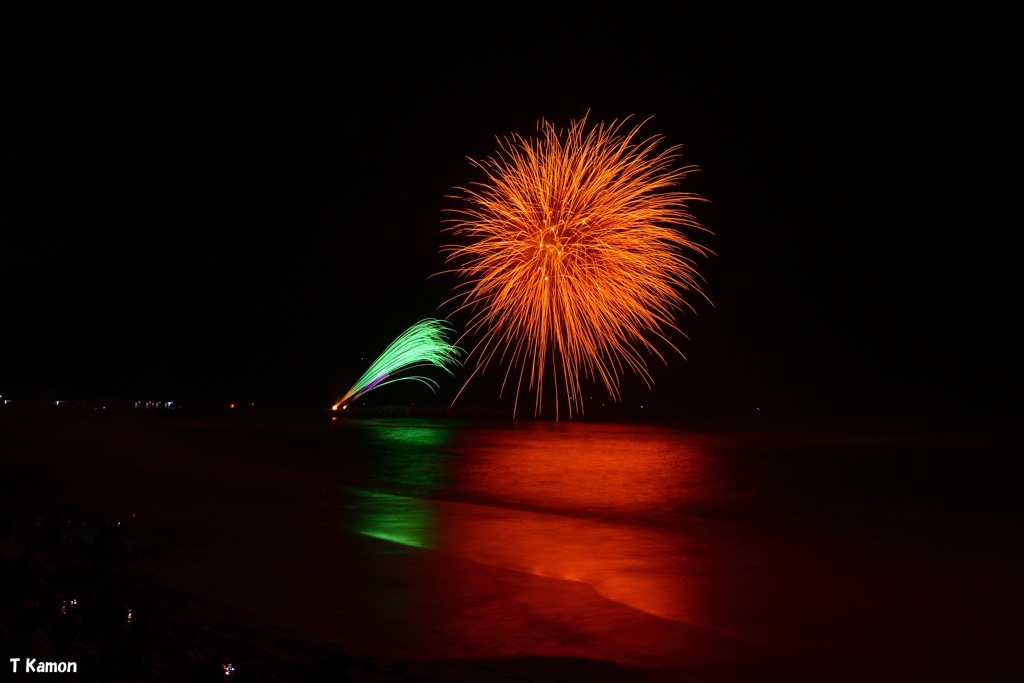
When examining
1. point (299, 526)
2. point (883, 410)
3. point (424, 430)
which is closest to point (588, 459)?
point (299, 526)

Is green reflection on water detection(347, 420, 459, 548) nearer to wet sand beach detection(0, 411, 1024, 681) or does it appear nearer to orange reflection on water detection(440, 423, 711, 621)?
wet sand beach detection(0, 411, 1024, 681)

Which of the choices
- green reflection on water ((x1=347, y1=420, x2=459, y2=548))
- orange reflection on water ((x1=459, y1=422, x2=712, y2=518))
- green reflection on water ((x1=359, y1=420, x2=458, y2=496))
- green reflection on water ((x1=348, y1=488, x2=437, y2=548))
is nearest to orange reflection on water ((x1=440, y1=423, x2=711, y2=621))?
orange reflection on water ((x1=459, y1=422, x2=712, y2=518))

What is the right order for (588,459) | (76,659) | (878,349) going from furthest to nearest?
(878,349), (588,459), (76,659)

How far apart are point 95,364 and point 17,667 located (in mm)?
100476

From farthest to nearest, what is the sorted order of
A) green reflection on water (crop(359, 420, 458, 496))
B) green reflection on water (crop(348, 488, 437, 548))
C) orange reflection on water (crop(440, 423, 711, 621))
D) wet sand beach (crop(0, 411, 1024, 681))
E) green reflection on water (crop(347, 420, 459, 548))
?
1. green reflection on water (crop(359, 420, 458, 496))
2. green reflection on water (crop(347, 420, 459, 548))
3. green reflection on water (crop(348, 488, 437, 548))
4. orange reflection on water (crop(440, 423, 711, 621))
5. wet sand beach (crop(0, 411, 1024, 681))

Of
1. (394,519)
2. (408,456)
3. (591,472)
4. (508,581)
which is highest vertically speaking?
(408,456)

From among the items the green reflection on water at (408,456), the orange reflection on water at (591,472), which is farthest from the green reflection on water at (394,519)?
the orange reflection on water at (591,472)

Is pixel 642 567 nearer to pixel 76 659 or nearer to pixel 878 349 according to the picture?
pixel 76 659

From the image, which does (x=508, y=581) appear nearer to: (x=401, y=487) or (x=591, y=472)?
(x=401, y=487)

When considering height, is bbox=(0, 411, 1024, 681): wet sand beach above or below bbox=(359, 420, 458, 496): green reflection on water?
below

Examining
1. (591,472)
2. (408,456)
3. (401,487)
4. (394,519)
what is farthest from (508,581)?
(408,456)

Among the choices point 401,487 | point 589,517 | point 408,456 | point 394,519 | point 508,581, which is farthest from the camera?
point 408,456

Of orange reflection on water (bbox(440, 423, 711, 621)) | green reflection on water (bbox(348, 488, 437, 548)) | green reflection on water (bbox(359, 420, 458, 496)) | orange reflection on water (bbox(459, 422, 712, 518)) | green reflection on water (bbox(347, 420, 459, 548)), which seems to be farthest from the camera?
green reflection on water (bbox(359, 420, 458, 496))

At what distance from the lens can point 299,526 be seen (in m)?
12.9
